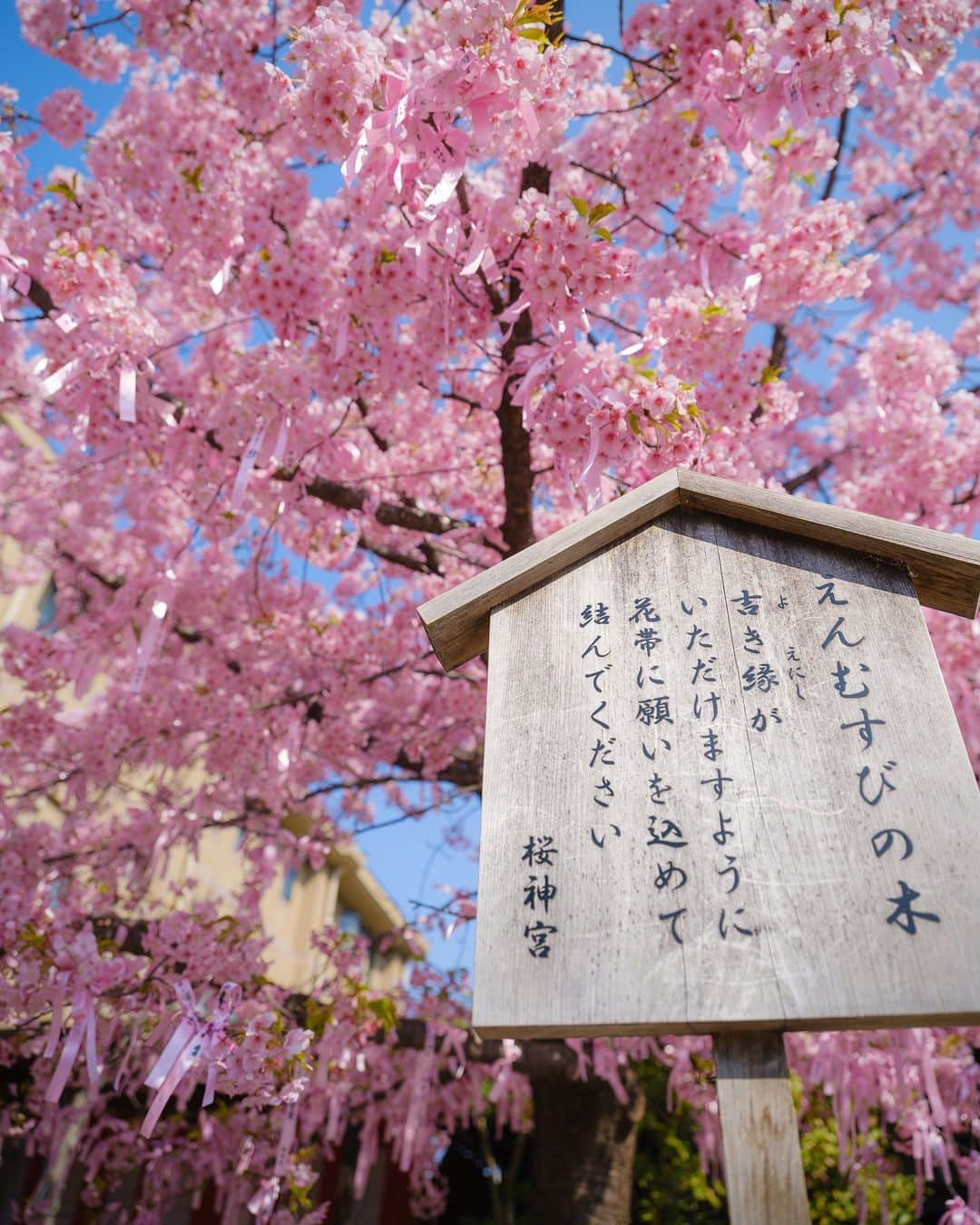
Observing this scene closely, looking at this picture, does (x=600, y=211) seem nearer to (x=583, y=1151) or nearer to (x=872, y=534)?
(x=872, y=534)

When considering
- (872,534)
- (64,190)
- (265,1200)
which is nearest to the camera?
(872,534)

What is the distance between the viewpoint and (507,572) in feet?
6.98

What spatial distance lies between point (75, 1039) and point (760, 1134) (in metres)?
2.78

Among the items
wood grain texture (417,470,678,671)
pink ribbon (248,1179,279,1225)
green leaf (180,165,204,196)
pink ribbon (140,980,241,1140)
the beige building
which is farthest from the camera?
the beige building

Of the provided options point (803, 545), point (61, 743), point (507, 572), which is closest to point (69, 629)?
point (61, 743)

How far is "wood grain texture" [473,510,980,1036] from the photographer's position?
1.37m

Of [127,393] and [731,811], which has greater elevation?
[127,393]

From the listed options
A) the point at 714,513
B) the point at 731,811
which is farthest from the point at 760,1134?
the point at 714,513

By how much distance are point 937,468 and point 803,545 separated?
3.42 metres

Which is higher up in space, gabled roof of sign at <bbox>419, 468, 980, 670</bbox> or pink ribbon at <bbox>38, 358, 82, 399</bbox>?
pink ribbon at <bbox>38, 358, 82, 399</bbox>

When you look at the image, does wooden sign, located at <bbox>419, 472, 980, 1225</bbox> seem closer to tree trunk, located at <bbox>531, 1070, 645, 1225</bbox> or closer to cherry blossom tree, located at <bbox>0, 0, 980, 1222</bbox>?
cherry blossom tree, located at <bbox>0, 0, 980, 1222</bbox>

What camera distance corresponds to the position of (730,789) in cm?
162

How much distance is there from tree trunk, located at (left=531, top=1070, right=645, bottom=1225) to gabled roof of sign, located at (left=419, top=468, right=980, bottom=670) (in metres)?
4.50

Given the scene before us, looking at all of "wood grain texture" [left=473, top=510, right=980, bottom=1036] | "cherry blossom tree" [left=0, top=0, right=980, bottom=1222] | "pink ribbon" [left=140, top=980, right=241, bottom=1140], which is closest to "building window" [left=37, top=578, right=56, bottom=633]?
"cherry blossom tree" [left=0, top=0, right=980, bottom=1222]
